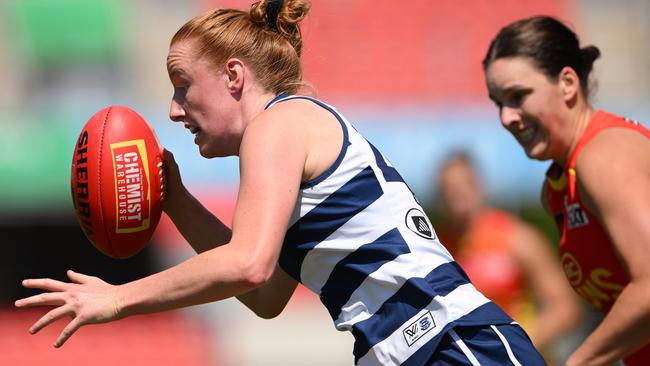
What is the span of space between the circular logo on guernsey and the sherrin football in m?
1.39

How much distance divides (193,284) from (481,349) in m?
0.78

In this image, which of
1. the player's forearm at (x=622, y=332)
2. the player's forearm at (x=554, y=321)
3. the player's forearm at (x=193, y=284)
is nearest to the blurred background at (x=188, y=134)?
the player's forearm at (x=554, y=321)

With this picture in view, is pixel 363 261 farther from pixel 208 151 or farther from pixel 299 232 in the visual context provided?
pixel 208 151

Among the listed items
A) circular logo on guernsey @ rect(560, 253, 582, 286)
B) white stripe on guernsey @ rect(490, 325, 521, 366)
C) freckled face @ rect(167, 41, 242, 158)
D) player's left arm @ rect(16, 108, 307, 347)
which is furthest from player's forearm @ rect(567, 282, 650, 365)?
freckled face @ rect(167, 41, 242, 158)

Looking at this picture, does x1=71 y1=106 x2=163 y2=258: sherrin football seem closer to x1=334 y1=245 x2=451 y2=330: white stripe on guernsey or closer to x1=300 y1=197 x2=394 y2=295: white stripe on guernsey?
x1=300 y1=197 x2=394 y2=295: white stripe on guernsey

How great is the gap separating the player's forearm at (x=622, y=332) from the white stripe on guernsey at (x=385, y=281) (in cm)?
65

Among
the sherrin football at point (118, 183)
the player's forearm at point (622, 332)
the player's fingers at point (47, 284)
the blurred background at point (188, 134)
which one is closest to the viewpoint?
the player's fingers at point (47, 284)

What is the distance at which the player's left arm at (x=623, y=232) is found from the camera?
3.09m

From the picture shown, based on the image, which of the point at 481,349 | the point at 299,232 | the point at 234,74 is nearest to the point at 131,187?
the point at 234,74

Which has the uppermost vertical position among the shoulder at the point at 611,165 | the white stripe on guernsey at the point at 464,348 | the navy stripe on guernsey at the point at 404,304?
the shoulder at the point at 611,165

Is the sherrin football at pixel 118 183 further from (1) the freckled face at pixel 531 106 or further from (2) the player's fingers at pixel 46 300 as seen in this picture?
(1) the freckled face at pixel 531 106

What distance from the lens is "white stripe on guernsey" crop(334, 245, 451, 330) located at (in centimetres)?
276

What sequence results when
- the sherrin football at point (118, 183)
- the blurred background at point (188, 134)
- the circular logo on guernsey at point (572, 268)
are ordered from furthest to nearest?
the blurred background at point (188, 134)
the circular logo on guernsey at point (572, 268)
the sherrin football at point (118, 183)

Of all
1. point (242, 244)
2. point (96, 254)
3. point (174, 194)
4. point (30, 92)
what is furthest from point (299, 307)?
point (242, 244)
